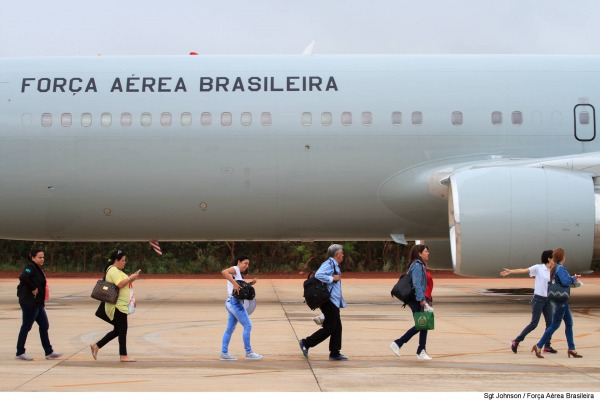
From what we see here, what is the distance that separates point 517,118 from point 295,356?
9215mm

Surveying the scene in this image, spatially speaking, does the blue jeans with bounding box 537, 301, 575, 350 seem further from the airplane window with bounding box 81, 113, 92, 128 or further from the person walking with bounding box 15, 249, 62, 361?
the airplane window with bounding box 81, 113, 92, 128

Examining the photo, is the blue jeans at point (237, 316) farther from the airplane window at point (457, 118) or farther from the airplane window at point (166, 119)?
the airplane window at point (457, 118)

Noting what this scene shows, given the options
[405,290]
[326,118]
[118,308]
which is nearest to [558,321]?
[405,290]

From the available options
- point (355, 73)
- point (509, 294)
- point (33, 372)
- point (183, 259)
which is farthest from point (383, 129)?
point (183, 259)

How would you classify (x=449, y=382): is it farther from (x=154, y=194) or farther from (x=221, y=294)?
(x=221, y=294)

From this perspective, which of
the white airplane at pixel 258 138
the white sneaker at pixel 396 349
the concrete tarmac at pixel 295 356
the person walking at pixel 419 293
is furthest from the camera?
the white airplane at pixel 258 138

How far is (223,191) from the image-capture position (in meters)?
17.7

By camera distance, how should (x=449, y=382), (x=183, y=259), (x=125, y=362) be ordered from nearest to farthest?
(x=449, y=382) → (x=125, y=362) → (x=183, y=259)

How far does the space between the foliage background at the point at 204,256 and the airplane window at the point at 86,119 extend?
25246 mm

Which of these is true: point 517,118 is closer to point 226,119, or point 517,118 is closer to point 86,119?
point 226,119

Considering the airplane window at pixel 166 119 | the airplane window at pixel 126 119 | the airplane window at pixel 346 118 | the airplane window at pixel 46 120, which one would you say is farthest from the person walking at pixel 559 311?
the airplane window at pixel 46 120

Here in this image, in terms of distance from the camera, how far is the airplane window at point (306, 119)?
57.9ft

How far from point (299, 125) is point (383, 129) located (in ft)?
5.81

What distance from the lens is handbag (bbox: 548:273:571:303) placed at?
10625 millimetres
